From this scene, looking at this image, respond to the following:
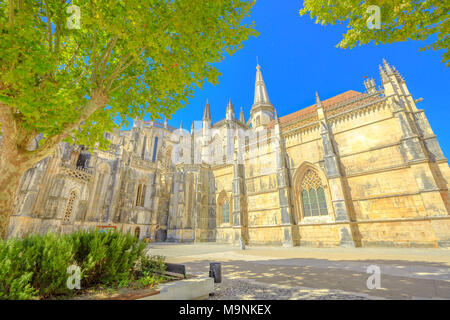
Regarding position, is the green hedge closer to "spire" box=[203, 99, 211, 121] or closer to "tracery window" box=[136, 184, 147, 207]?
"tracery window" box=[136, 184, 147, 207]

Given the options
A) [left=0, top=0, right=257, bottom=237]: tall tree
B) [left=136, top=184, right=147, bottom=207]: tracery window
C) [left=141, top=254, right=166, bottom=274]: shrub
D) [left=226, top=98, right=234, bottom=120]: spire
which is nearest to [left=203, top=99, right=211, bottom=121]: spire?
[left=226, top=98, right=234, bottom=120]: spire

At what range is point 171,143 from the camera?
37250 mm

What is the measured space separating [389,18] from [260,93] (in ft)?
91.4

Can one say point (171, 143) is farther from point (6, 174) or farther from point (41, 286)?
point (41, 286)

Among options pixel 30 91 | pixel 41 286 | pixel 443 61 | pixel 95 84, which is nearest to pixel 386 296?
pixel 443 61

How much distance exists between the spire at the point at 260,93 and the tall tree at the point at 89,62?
25.3 metres

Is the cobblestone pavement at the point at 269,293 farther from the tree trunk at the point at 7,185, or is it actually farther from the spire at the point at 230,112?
the spire at the point at 230,112

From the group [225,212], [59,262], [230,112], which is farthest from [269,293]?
[230,112]

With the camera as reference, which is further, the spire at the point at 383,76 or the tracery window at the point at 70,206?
the tracery window at the point at 70,206

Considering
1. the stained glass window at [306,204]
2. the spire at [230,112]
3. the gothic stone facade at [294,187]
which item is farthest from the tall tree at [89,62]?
the spire at [230,112]

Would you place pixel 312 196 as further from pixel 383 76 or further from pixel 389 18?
pixel 389 18

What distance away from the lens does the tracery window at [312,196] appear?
15370 mm

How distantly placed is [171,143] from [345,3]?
116 ft
